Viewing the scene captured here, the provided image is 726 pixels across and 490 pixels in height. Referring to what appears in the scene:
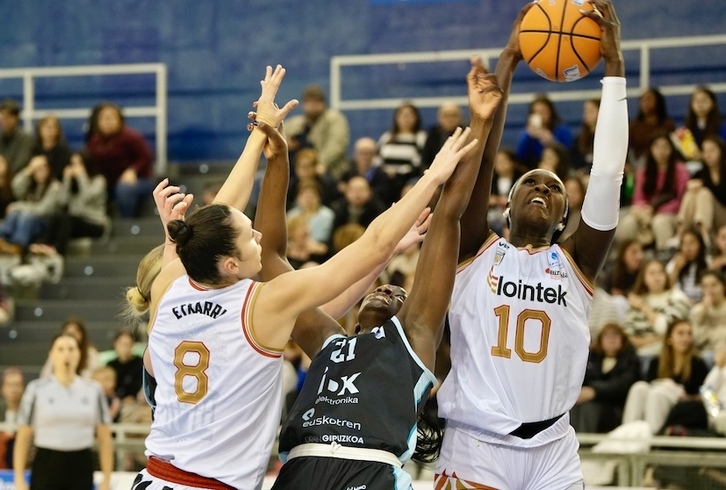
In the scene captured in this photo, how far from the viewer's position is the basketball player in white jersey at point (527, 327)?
5.00 meters

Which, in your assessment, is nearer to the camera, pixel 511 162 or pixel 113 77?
pixel 511 162

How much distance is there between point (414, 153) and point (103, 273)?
3903 millimetres

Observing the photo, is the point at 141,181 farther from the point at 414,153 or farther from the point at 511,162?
the point at 511,162

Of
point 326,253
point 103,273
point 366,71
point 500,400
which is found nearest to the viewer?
point 500,400

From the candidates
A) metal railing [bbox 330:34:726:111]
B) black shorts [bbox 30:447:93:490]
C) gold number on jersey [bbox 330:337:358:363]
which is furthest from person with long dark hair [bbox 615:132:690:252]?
gold number on jersey [bbox 330:337:358:363]

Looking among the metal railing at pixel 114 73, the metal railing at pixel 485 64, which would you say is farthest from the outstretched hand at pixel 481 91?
the metal railing at pixel 114 73

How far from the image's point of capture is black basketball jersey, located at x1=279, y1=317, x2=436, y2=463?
455 cm

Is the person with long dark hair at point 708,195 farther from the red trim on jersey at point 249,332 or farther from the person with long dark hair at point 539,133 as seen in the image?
the red trim on jersey at point 249,332

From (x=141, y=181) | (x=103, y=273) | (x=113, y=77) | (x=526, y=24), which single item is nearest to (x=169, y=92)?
(x=113, y=77)

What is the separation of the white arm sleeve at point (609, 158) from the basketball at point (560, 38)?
10.3 inches

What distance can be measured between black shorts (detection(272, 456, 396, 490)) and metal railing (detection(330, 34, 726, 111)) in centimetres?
925

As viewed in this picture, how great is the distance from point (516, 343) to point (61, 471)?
5.12 m

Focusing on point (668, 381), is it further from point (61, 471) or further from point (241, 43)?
point (241, 43)

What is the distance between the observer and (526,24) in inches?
212
